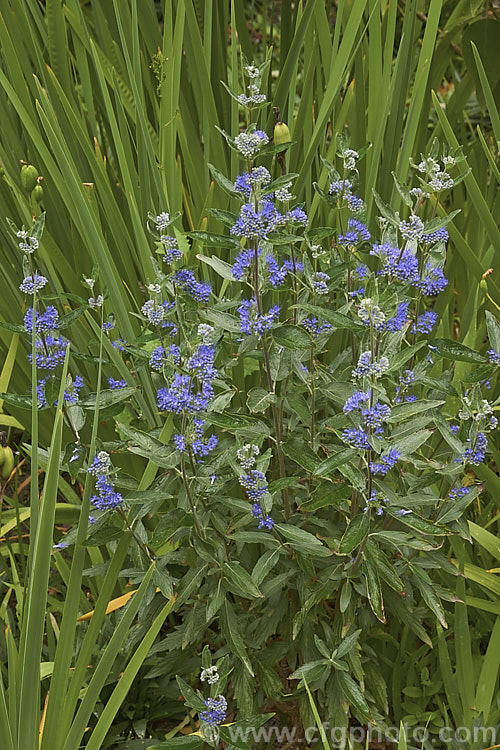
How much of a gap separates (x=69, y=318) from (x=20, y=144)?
34.4 inches

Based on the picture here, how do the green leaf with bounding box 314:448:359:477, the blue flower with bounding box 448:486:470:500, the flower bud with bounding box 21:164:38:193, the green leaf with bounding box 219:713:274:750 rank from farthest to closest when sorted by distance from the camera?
the flower bud with bounding box 21:164:38:193
the blue flower with bounding box 448:486:470:500
the green leaf with bounding box 219:713:274:750
the green leaf with bounding box 314:448:359:477

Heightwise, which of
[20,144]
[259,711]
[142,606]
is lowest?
[259,711]

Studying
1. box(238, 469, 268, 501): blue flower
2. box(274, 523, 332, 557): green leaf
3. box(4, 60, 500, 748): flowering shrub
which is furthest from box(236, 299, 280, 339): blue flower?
box(274, 523, 332, 557): green leaf

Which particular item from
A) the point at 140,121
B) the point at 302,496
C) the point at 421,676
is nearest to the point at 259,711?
the point at 421,676

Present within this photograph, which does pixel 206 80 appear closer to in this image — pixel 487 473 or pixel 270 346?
pixel 270 346

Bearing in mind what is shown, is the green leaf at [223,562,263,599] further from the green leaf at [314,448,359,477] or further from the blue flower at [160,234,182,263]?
the blue flower at [160,234,182,263]

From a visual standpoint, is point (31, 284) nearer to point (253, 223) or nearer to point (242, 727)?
point (253, 223)

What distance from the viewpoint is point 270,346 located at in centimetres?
Result: 132

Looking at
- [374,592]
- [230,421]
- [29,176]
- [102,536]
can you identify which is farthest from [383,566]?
[29,176]

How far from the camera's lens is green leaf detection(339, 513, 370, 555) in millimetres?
1156

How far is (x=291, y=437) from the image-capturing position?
4.37ft
